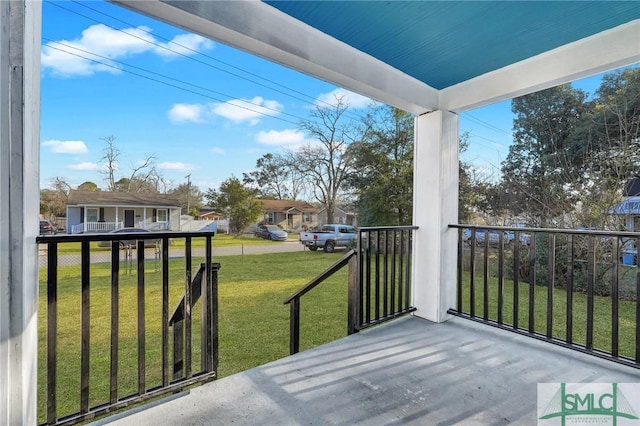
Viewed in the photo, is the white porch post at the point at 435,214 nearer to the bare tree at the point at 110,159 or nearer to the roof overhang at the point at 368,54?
the roof overhang at the point at 368,54

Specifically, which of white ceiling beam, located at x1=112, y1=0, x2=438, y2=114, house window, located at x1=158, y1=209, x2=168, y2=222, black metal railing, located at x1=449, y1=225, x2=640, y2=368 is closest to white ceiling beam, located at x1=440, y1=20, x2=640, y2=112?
white ceiling beam, located at x1=112, y1=0, x2=438, y2=114

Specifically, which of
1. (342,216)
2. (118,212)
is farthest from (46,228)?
(342,216)

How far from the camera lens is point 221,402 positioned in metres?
1.56

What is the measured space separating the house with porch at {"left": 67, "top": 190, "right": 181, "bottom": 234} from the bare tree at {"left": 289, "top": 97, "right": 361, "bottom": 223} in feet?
9.96

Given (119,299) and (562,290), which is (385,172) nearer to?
(562,290)

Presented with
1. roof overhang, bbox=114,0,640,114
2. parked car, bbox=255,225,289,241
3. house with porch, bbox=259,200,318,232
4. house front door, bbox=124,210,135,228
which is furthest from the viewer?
house with porch, bbox=259,200,318,232

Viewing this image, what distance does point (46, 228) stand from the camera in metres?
1.40

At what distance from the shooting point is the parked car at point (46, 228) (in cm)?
136

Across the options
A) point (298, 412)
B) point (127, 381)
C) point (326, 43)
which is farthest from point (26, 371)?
point (326, 43)

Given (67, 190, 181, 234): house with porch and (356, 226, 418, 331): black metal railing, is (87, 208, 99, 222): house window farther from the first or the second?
(356, 226, 418, 331): black metal railing

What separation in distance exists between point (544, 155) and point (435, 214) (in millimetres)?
3251

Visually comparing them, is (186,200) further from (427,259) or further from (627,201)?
(627,201)

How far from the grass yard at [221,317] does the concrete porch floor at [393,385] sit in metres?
0.66

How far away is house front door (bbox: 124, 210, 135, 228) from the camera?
1.86 meters
